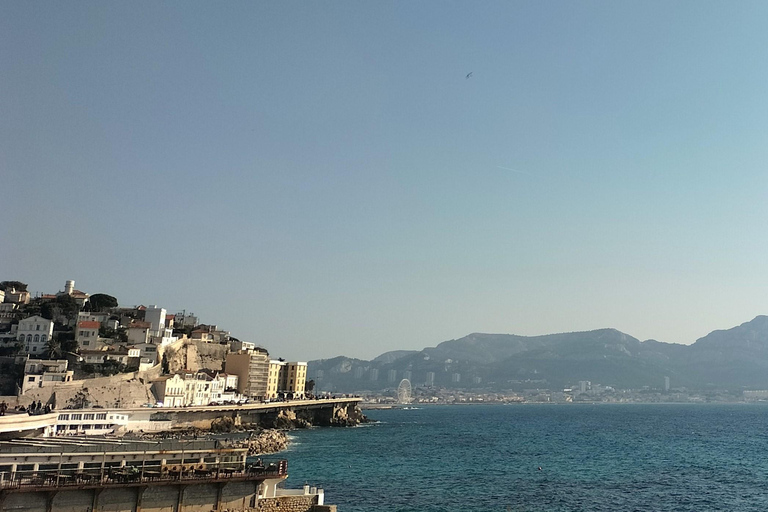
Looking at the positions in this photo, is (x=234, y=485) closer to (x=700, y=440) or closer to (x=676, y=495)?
(x=676, y=495)

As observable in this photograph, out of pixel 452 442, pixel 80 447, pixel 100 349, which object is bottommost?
pixel 452 442

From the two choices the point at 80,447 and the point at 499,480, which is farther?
the point at 499,480

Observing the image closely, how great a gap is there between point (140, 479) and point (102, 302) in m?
113

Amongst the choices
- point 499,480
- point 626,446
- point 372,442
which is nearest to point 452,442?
point 372,442

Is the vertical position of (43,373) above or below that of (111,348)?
below

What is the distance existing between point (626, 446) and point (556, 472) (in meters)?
41.0

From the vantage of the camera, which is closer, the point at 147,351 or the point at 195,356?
the point at 147,351

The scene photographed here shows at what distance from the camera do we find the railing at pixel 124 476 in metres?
30.2

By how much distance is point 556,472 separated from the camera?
72250mm

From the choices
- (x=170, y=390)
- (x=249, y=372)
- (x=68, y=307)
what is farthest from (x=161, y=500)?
(x=249, y=372)

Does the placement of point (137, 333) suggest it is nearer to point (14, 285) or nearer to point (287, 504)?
point (14, 285)

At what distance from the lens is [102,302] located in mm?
134250

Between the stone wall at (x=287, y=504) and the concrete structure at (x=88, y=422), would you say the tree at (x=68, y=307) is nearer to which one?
the concrete structure at (x=88, y=422)

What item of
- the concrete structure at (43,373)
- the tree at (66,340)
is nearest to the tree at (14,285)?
the tree at (66,340)
